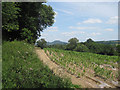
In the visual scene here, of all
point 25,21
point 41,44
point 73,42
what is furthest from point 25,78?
point 73,42

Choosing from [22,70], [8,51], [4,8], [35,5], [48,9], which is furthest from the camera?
[48,9]

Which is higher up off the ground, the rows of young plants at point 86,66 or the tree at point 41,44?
the tree at point 41,44

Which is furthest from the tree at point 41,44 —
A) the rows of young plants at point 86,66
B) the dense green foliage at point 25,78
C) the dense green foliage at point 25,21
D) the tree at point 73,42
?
the tree at point 73,42

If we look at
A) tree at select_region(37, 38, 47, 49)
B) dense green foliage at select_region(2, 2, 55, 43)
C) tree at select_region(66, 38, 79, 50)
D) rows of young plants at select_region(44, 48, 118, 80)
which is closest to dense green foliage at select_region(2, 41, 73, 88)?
rows of young plants at select_region(44, 48, 118, 80)

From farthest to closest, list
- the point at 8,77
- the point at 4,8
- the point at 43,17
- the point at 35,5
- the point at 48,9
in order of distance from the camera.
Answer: the point at 48,9
the point at 43,17
the point at 35,5
the point at 4,8
the point at 8,77

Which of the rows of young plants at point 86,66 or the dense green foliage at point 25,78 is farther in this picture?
the rows of young plants at point 86,66

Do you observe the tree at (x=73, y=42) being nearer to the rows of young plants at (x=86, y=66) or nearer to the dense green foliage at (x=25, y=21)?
the dense green foliage at (x=25, y=21)

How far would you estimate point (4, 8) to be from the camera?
854 cm

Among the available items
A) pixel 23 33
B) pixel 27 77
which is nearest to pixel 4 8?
pixel 23 33

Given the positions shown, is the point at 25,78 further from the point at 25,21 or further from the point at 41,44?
the point at 25,21

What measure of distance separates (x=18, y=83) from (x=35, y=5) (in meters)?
10.2

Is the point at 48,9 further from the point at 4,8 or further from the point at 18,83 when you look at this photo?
the point at 18,83

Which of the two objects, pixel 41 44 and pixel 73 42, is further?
pixel 73 42

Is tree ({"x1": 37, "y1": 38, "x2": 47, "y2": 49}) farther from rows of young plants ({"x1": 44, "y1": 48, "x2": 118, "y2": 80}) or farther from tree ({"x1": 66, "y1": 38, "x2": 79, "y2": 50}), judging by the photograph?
tree ({"x1": 66, "y1": 38, "x2": 79, "y2": 50})
